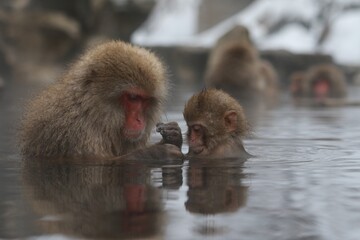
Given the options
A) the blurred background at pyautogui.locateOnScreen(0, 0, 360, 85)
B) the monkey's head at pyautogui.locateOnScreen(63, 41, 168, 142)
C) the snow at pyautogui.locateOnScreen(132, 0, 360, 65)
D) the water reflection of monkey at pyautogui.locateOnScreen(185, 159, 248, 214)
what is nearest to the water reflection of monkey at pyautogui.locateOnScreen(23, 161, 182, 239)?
the water reflection of monkey at pyautogui.locateOnScreen(185, 159, 248, 214)

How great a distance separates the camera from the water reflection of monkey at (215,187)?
3.06 m

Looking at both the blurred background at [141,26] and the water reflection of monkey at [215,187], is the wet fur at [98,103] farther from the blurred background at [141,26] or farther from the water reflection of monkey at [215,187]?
the blurred background at [141,26]

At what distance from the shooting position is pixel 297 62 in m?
21.8

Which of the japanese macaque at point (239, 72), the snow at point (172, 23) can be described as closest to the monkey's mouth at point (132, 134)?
the japanese macaque at point (239, 72)

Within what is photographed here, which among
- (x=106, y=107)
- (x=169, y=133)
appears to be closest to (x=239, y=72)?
(x=169, y=133)

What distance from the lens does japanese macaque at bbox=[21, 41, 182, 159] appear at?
4.62m

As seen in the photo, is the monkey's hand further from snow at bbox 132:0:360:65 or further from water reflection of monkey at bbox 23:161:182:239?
snow at bbox 132:0:360:65

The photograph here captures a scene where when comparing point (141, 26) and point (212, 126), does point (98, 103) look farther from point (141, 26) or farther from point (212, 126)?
point (141, 26)

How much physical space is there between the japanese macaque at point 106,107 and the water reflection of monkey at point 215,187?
0.94 ft

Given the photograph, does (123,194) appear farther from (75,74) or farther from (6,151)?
(6,151)

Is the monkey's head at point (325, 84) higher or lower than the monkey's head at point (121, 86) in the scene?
higher

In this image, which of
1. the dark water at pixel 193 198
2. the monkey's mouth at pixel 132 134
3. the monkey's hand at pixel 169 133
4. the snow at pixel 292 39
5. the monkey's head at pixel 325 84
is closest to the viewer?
the dark water at pixel 193 198

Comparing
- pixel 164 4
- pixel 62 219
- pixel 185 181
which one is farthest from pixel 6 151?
pixel 164 4

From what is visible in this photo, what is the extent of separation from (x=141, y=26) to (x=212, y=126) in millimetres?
19756
